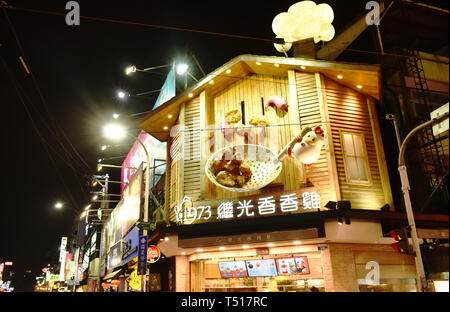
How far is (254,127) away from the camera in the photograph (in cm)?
1555

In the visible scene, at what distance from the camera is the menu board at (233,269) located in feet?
49.5

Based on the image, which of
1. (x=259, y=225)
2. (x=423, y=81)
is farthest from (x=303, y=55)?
(x=259, y=225)

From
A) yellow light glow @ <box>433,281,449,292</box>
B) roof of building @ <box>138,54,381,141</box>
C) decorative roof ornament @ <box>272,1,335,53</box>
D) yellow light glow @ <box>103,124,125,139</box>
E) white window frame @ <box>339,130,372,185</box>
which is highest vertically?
decorative roof ornament @ <box>272,1,335,53</box>

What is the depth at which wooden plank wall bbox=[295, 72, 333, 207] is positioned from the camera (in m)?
13.6

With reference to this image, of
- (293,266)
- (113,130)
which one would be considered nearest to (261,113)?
(113,130)

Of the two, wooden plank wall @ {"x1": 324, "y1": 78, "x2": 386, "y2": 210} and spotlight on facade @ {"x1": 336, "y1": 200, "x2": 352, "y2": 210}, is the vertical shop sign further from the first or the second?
wooden plank wall @ {"x1": 324, "y1": 78, "x2": 386, "y2": 210}

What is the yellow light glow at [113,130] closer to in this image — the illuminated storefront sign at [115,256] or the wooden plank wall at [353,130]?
the wooden plank wall at [353,130]

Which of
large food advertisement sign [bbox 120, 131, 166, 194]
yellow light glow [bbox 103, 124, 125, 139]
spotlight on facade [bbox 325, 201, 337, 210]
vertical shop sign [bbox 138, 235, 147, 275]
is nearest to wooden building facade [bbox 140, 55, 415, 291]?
spotlight on facade [bbox 325, 201, 337, 210]

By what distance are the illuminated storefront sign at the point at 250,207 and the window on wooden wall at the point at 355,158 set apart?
1963 mm

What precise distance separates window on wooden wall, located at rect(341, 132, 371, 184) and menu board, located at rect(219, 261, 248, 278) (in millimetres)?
5508

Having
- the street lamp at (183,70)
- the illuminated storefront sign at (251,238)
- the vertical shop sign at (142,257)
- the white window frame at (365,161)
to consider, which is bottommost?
the vertical shop sign at (142,257)

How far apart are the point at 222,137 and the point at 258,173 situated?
2.70 meters

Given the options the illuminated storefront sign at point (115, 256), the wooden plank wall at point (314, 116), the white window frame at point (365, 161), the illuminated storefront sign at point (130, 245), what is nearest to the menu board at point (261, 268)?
the wooden plank wall at point (314, 116)

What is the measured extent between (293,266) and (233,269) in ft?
8.34
